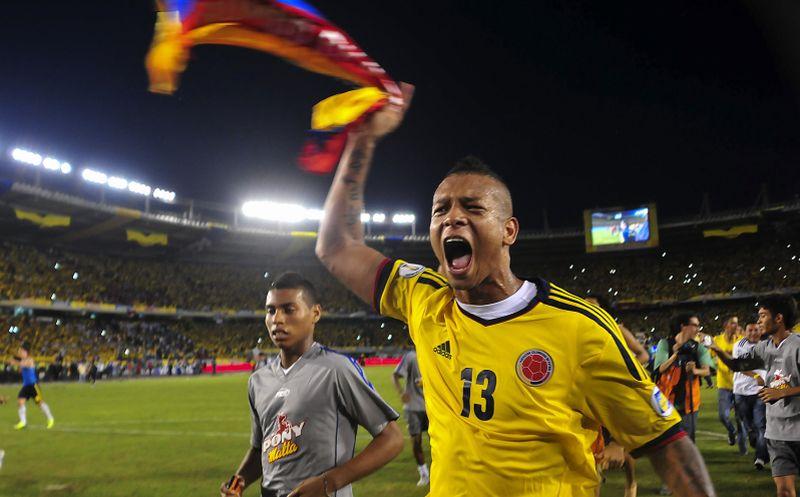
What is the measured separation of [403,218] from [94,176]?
32.2m

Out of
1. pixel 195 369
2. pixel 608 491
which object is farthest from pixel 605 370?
pixel 195 369

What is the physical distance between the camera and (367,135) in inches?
112

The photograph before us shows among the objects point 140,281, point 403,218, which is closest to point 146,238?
point 140,281

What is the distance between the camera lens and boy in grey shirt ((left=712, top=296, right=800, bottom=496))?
5.91 metres

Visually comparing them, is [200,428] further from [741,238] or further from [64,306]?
[741,238]

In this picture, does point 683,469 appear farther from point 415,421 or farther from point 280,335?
point 415,421

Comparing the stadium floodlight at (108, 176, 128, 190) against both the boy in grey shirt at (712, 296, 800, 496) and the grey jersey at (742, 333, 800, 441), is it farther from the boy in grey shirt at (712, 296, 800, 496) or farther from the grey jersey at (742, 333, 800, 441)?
the grey jersey at (742, 333, 800, 441)

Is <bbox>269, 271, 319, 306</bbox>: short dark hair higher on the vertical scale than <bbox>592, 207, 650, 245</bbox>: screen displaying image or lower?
lower

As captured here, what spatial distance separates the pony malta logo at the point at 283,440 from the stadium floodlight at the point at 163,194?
5408cm

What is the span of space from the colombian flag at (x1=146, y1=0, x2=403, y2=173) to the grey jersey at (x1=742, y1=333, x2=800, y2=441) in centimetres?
567

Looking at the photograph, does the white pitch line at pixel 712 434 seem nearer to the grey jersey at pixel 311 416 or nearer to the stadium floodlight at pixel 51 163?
the grey jersey at pixel 311 416

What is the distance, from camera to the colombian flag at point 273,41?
2.20 metres

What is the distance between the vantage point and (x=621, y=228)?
4956 cm

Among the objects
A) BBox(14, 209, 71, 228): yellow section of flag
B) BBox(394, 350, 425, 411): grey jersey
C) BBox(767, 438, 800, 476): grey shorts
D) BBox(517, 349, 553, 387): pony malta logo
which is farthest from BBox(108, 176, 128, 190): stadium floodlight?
BBox(517, 349, 553, 387): pony malta logo
